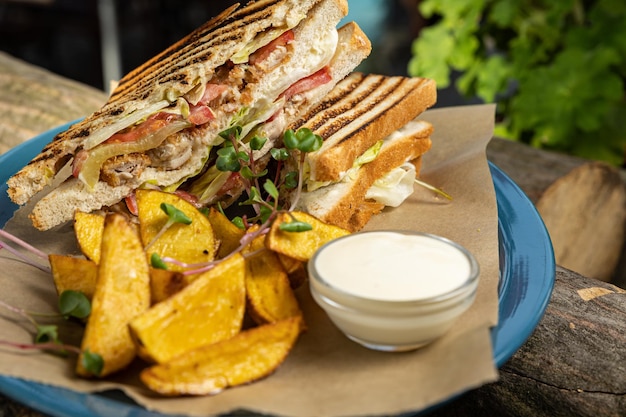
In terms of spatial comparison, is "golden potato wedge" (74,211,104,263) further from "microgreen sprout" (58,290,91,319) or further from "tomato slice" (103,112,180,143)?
"tomato slice" (103,112,180,143)

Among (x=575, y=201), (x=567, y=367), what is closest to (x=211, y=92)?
(x=567, y=367)

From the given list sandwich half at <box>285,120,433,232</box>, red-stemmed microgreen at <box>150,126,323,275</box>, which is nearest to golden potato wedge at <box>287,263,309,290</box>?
red-stemmed microgreen at <box>150,126,323,275</box>

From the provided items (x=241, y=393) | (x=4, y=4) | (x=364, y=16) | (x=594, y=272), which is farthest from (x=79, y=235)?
(x=364, y=16)

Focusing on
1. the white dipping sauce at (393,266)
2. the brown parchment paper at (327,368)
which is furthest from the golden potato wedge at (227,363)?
the white dipping sauce at (393,266)

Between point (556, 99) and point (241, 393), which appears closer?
point (241, 393)

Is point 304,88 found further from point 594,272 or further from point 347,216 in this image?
point 594,272

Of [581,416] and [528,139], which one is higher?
[581,416]
